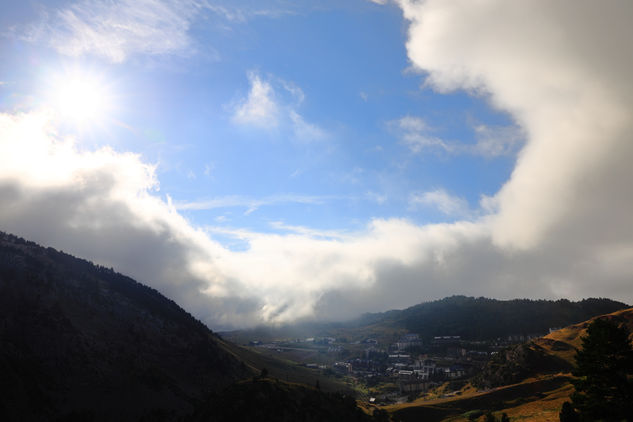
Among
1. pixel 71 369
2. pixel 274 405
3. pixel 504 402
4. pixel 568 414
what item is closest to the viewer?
pixel 568 414

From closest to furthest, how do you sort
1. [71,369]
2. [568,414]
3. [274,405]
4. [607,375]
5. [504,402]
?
[607,375] → [568,414] → [274,405] → [71,369] → [504,402]

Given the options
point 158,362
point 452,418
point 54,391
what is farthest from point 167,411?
point 452,418

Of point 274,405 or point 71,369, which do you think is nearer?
point 274,405

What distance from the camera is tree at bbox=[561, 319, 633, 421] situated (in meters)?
44.4

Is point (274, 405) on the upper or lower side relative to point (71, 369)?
lower

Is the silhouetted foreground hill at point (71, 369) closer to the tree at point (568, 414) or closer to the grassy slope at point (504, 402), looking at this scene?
the grassy slope at point (504, 402)

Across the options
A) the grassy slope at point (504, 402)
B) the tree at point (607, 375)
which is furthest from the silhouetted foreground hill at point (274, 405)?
the tree at point (607, 375)

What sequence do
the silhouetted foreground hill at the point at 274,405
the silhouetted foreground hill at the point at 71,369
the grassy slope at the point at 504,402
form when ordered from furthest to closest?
the grassy slope at the point at 504,402, the silhouetted foreground hill at the point at 71,369, the silhouetted foreground hill at the point at 274,405

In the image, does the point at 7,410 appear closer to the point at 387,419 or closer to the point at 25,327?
the point at 25,327

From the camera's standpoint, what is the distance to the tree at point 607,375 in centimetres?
4444

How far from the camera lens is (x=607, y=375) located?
4566cm

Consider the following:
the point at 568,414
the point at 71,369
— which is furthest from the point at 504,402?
the point at 71,369

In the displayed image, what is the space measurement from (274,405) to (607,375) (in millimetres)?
92926

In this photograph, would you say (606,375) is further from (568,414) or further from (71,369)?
(71,369)
